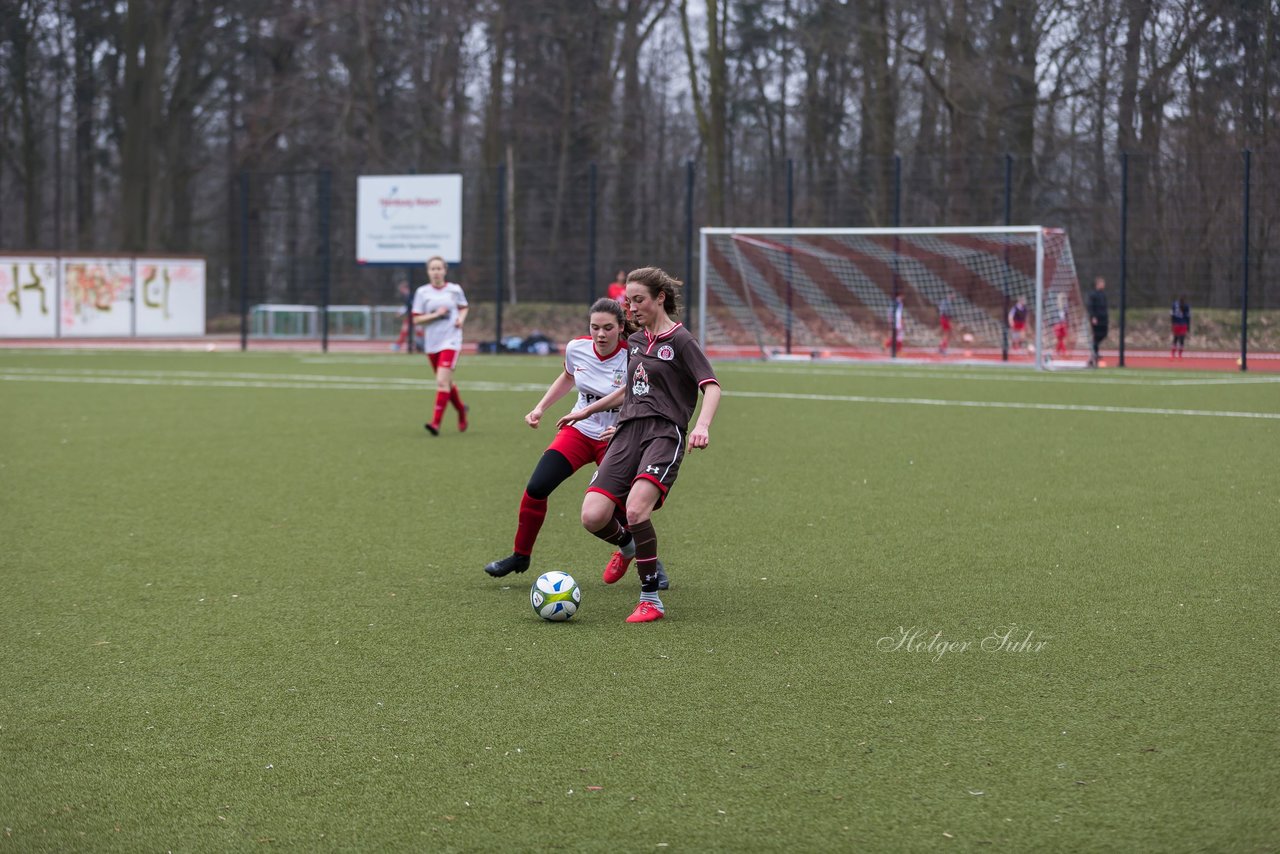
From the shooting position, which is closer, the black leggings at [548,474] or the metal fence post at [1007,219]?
the black leggings at [548,474]

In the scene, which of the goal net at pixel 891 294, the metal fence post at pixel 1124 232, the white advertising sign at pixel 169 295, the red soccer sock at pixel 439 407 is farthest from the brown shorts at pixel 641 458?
the white advertising sign at pixel 169 295

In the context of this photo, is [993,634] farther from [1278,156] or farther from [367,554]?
[1278,156]

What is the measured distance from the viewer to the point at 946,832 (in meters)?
3.65

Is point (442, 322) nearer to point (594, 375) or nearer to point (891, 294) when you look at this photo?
point (594, 375)

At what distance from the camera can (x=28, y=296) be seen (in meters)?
35.8

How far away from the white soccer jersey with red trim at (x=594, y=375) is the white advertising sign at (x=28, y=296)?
32.1 meters

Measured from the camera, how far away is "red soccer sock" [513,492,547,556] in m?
6.88

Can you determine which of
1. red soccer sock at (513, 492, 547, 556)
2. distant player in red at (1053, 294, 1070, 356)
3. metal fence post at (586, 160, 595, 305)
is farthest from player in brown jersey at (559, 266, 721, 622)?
metal fence post at (586, 160, 595, 305)

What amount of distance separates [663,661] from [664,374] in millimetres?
1433

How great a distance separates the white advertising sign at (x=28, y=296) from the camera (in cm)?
3556

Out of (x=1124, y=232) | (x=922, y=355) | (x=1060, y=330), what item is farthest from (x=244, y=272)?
(x=1124, y=232)

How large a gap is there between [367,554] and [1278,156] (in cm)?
2257

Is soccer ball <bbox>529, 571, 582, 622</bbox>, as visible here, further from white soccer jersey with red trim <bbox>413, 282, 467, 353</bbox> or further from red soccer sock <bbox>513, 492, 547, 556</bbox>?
white soccer jersey with red trim <bbox>413, 282, 467, 353</bbox>

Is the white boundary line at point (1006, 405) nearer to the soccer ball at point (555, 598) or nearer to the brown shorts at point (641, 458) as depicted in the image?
the brown shorts at point (641, 458)
